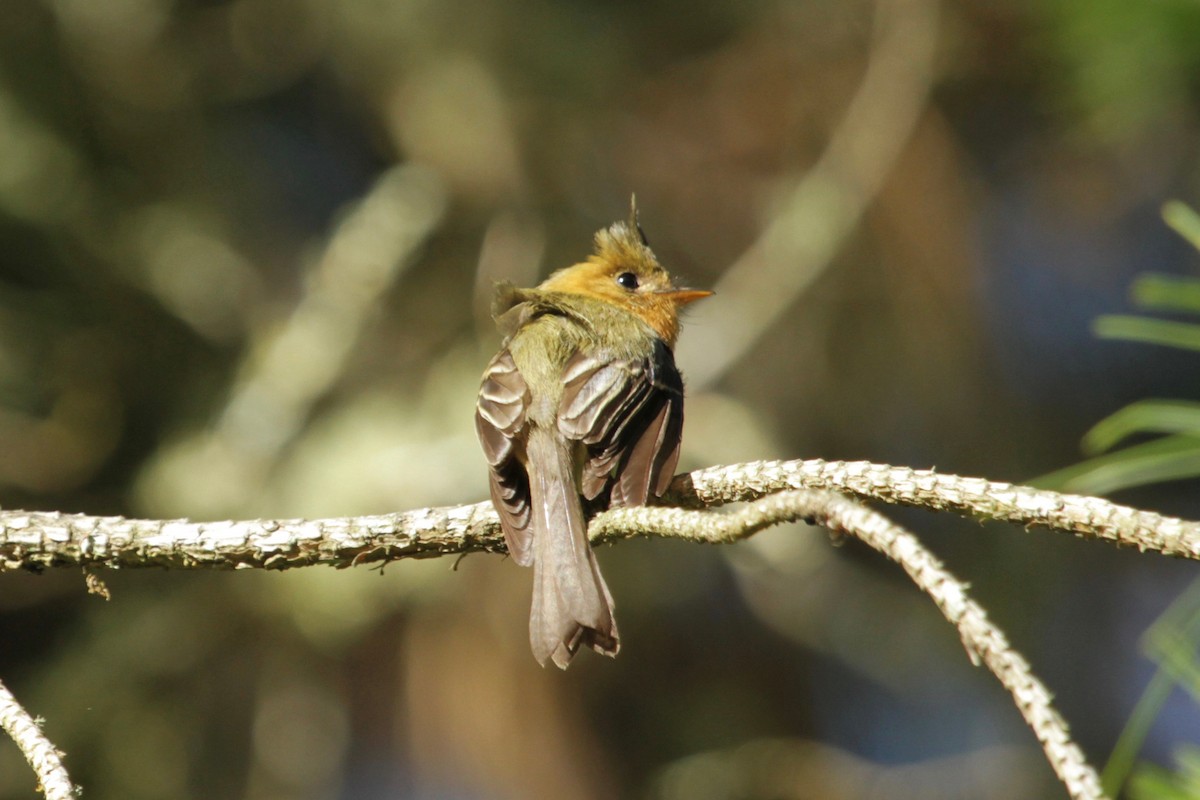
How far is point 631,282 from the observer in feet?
16.6

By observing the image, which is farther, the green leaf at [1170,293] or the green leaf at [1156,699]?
the green leaf at [1170,293]

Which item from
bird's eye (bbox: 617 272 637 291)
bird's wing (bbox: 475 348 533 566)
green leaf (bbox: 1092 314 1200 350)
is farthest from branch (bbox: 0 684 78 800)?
bird's eye (bbox: 617 272 637 291)

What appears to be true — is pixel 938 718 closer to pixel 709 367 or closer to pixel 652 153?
pixel 709 367

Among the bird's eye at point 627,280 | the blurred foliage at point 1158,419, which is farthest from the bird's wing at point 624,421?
the blurred foliage at point 1158,419

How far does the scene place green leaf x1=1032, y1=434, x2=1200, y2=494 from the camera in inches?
89.7

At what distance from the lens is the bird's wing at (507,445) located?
3256 mm

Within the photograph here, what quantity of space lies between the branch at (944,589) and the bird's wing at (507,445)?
1.13m

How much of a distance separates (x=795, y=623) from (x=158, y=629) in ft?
11.2

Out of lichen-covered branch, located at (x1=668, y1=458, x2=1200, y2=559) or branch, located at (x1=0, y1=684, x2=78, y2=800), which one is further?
lichen-covered branch, located at (x1=668, y1=458, x2=1200, y2=559)

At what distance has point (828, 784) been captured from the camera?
695cm

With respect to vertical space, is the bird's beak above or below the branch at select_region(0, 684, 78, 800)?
above

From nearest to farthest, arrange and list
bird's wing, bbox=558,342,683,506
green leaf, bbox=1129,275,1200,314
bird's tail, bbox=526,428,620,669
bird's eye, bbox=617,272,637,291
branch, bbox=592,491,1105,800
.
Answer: branch, bbox=592,491,1105,800 → green leaf, bbox=1129,275,1200,314 → bird's tail, bbox=526,428,620,669 → bird's wing, bbox=558,342,683,506 → bird's eye, bbox=617,272,637,291

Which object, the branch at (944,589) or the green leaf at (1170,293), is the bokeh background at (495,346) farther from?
the branch at (944,589)

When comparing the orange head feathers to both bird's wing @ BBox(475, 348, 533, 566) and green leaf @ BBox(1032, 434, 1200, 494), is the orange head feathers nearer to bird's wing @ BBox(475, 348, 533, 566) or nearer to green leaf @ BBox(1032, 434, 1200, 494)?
bird's wing @ BBox(475, 348, 533, 566)
